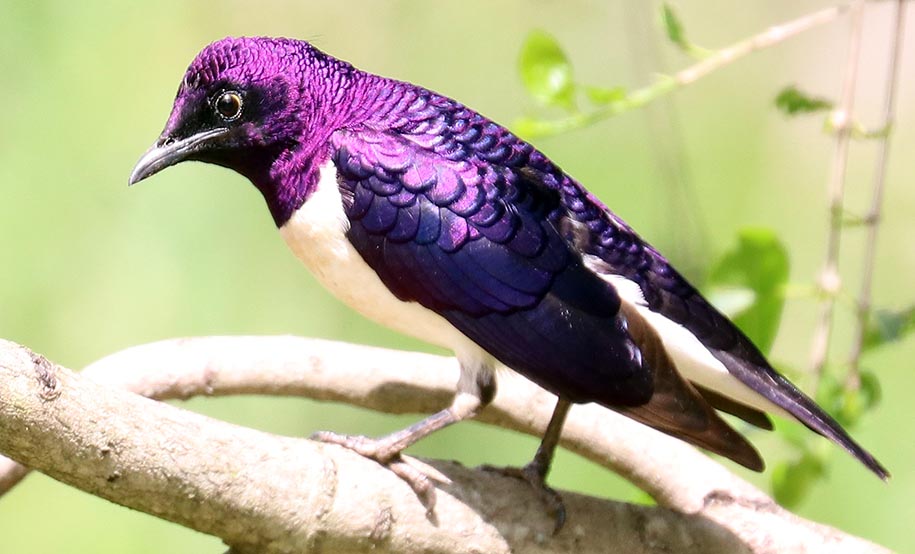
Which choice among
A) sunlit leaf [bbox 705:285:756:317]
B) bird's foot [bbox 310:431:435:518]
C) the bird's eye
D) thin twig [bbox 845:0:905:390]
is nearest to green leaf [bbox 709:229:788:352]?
sunlit leaf [bbox 705:285:756:317]

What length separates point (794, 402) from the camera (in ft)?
7.96

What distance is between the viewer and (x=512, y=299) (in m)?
2.31

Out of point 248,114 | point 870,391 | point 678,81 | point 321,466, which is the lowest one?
point 321,466

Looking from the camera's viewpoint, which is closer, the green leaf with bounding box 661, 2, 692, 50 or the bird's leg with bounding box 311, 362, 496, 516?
the bird's leg with bounding box 311, 362, 496, 516

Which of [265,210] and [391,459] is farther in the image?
[265,210]

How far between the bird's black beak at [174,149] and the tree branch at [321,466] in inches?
17.6

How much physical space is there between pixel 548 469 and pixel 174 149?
93 centimetres

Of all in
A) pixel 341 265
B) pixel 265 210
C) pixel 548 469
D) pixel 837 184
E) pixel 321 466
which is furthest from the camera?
pixel 265 210

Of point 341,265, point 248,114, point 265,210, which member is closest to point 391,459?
point 341,265

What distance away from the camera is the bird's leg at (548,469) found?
236 centimetres

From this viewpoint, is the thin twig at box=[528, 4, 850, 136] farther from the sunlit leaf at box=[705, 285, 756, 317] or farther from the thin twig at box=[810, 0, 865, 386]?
the sunlit leaf at box=[705, 285, 756, 317]

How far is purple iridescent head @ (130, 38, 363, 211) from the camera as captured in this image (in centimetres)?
238

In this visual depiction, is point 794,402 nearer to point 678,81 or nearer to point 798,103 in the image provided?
point 798,103

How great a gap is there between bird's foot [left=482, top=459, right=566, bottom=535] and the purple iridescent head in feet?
2.26
